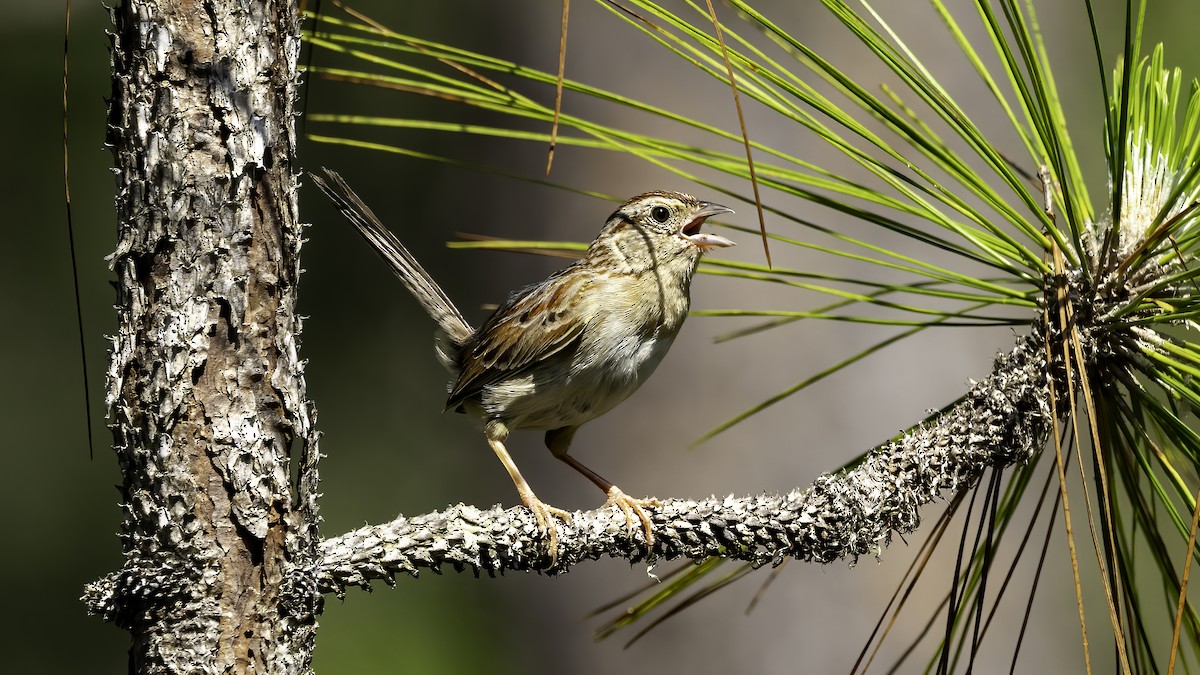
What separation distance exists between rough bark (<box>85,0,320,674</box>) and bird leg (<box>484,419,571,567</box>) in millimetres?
538

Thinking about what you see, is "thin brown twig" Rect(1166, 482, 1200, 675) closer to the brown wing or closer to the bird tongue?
the bird tongue

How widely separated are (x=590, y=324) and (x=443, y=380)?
909 centimetres

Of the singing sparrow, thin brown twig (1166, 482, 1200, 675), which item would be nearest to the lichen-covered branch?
thin brown twig (1166, 482, 1200, 675)

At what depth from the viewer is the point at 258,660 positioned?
1.93 m

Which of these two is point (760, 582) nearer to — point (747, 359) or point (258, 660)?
point (747, 359)

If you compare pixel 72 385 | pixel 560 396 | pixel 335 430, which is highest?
pixel 72 385

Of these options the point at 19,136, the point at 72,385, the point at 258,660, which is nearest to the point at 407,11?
the point at 19,136

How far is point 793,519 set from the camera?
2330mm

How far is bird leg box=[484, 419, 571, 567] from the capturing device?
2.24m

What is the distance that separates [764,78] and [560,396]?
151 centimetres

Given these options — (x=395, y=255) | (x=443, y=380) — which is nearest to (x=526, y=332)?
(x=395, y=255)

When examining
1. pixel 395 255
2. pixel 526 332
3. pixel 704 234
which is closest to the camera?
pixel 704 234

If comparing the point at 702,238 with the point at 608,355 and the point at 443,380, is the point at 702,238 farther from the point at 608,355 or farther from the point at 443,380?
the point at 443,380

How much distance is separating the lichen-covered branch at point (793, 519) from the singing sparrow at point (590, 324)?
89 centimetres
